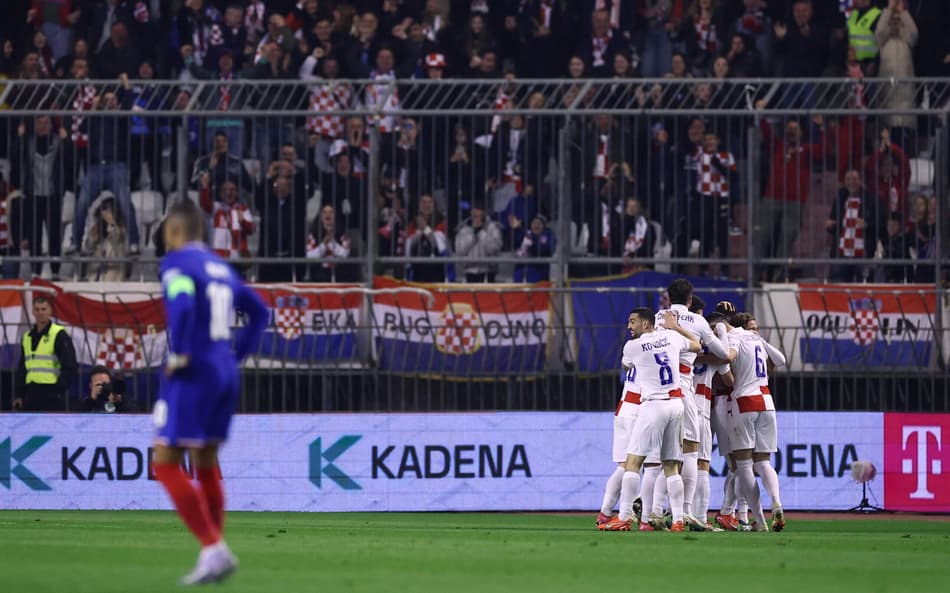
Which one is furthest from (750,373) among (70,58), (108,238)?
(70,58)

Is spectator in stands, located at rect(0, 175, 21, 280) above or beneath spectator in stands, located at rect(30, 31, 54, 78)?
beneath

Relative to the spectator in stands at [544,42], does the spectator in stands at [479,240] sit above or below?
below

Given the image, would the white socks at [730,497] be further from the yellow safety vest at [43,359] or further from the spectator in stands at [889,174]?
the yellow safety vest at [43,359]

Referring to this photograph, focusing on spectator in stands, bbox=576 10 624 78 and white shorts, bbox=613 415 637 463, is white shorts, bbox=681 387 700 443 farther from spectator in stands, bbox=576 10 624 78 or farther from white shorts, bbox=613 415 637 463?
spectator in stands, bbox=576 10 624 78

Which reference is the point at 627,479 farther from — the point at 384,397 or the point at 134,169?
the point at 134,169

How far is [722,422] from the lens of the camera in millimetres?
16078

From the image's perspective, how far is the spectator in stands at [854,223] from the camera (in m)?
19.4

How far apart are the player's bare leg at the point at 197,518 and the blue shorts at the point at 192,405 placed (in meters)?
0.11

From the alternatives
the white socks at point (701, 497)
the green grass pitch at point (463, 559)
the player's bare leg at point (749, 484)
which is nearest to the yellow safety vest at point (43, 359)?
the green grass pitch at point (463, 559)

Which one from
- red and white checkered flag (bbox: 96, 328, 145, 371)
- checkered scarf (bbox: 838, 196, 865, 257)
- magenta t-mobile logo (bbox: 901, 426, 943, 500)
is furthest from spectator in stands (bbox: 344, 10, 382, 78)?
magenta t-mobile logo (bbox: 901, 426, 943, 500)

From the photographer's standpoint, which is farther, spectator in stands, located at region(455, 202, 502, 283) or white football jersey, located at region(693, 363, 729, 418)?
spectator in stands, located at region(455, 202, 502, 283)

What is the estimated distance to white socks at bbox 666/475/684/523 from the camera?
15.0 m

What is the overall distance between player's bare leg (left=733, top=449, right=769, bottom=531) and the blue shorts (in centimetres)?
775

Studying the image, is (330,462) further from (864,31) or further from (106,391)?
(864,31)
